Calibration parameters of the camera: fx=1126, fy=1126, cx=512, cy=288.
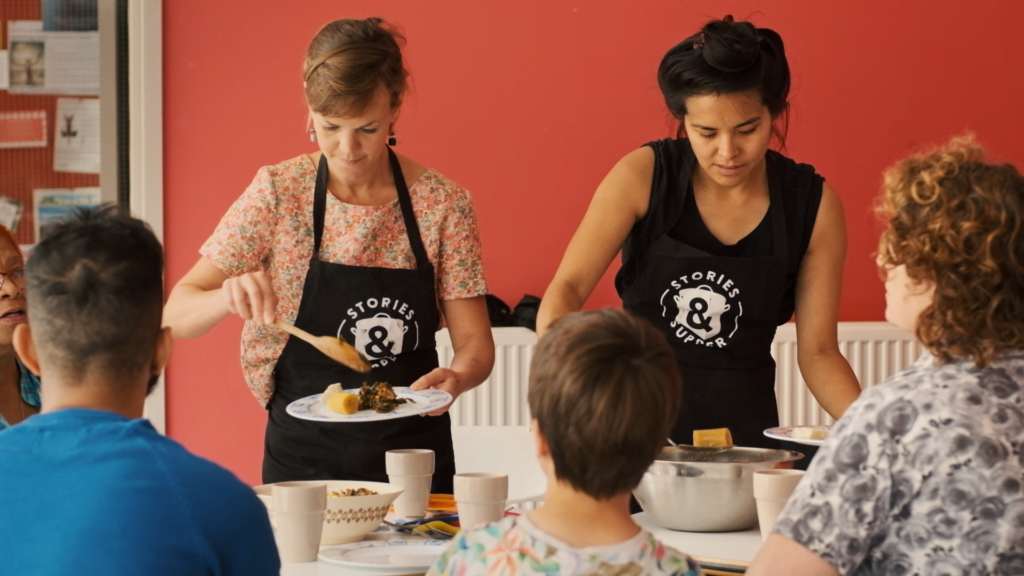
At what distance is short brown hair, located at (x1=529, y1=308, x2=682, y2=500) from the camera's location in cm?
113

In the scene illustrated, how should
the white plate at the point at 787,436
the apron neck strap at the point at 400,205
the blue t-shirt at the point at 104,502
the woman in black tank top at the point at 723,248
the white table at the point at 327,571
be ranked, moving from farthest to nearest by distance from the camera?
the apron neck strap at the point at 400,205
the woman in black tank top at the point at 723,248
the white plate at the point at 787,436
the white table at the point at 327,571
the blue t-shirt at the point at 104,502

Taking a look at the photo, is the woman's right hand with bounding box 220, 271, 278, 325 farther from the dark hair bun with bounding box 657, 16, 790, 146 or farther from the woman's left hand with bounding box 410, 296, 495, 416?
→ the dark hair bun with bounding box 657, 16, 790, 146

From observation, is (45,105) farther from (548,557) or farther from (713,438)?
(548,557)

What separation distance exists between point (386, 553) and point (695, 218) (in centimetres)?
108

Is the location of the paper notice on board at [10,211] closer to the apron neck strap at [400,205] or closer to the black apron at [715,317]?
the apron neck strap at [400,205]

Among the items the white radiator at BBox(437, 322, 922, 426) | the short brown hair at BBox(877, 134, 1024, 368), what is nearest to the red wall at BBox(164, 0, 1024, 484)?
the white radiator at BBox(437, 322, 922, 426)

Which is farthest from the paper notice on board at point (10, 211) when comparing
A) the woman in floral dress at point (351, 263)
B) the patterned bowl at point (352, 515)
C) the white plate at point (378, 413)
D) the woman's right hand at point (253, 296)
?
the patterned bowl at point (352, 515)

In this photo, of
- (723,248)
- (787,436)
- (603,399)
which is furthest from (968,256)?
(723,248)

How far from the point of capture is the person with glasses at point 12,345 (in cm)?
196

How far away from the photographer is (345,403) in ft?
6.45

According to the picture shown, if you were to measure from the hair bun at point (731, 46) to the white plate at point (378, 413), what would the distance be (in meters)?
0.81

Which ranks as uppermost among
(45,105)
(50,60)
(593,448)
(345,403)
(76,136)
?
(50,60)

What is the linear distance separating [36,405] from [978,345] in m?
1.59

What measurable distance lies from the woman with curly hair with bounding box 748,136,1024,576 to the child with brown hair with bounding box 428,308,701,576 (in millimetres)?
184
